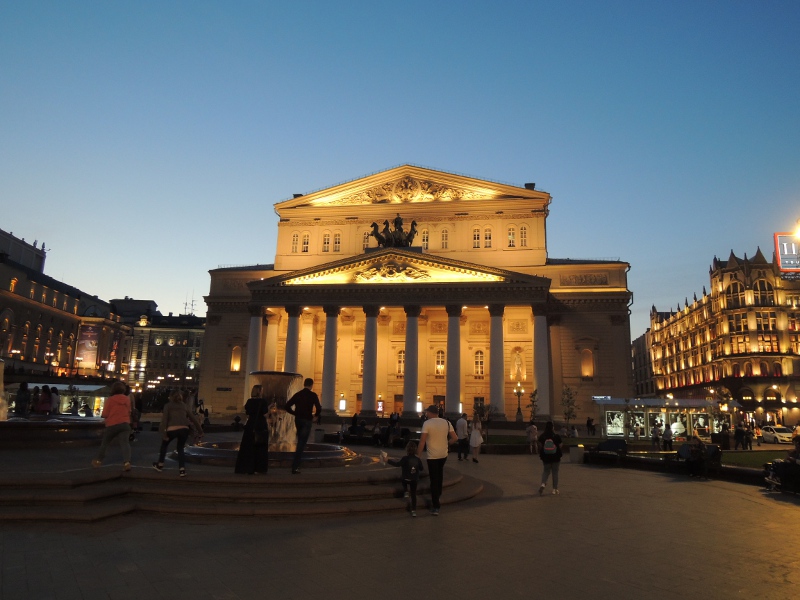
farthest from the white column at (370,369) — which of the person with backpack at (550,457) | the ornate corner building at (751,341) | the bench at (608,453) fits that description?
the ornate corner building at (751,341)

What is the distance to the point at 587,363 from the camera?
48594mm

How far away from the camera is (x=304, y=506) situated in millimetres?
10172

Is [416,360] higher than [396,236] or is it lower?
lower

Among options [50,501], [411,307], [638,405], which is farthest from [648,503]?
[411,307]

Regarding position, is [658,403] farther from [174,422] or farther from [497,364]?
[174,422]

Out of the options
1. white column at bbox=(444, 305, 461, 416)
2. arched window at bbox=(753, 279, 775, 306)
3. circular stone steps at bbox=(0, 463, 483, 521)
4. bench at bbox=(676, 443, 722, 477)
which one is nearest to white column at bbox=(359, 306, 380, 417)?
white column at bbox=(444, 305, 461, 416)

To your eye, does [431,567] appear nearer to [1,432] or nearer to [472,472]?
[472,472]

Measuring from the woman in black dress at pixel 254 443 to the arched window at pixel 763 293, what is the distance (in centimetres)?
7976

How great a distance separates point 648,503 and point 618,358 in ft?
121

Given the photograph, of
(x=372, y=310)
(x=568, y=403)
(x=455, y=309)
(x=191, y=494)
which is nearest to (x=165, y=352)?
(x=372, y=310)

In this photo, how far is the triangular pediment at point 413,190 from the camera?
52406 mm

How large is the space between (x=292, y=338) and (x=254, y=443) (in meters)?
35.6

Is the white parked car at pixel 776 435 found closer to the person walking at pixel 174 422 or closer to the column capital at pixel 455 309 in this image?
the column capital at pixel 455 309

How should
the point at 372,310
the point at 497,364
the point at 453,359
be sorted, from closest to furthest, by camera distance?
1. the point at 497,364
2. the point at 453,359
3. the point at 372,310
